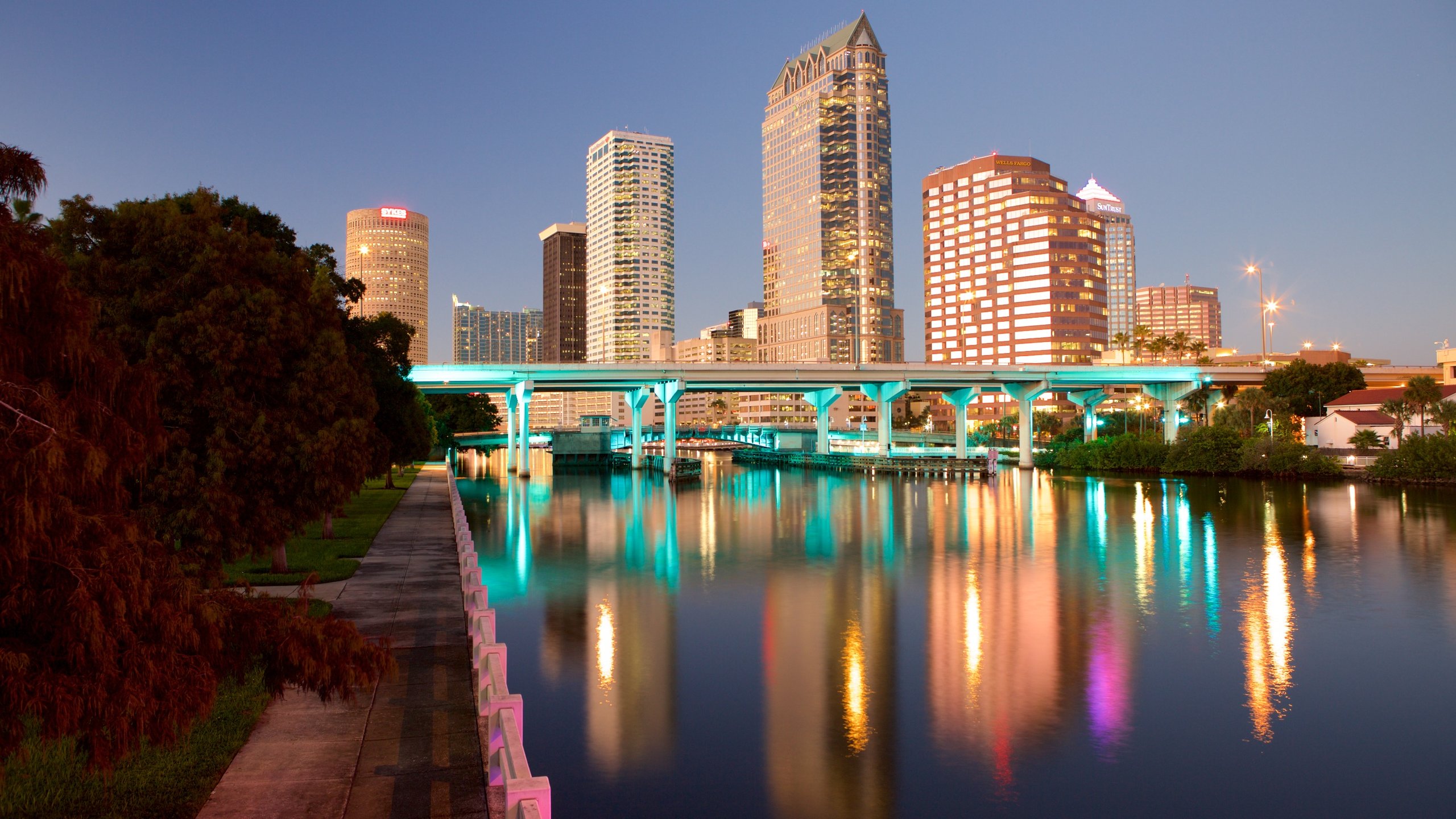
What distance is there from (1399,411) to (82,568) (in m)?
101

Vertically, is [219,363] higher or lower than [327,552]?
higher

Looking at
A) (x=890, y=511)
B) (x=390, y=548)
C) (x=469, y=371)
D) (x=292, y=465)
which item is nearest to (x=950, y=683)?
(x=292, y=465)

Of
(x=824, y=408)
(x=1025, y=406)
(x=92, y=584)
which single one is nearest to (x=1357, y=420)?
(x=1025, y=406)

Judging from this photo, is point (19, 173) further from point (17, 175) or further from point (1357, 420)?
point (1357, 420)

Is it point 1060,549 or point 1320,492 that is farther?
point 1320,492

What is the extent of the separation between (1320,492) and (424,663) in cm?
7090

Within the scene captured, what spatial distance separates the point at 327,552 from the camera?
3130 centimetres

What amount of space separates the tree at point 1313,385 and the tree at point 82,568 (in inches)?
4733

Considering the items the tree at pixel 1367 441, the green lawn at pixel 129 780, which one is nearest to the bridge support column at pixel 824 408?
the tree at pixel 1367 441

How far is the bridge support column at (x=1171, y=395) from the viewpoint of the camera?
365 feet

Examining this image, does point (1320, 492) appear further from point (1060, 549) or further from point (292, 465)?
point (292, 465)

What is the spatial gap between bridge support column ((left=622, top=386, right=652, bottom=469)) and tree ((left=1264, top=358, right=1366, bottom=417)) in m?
72.6

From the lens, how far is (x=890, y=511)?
59.1m

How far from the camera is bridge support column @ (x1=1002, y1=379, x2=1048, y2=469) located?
108438 millimetres
